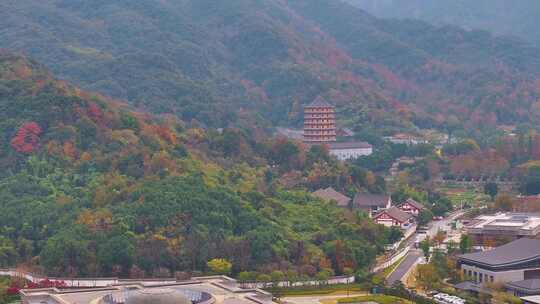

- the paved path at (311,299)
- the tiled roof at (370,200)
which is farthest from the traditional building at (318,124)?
the paved path at (311,299)

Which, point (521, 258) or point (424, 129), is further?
point (424, 129)

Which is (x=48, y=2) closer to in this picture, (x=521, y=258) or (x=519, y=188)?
(x=519, y=188)

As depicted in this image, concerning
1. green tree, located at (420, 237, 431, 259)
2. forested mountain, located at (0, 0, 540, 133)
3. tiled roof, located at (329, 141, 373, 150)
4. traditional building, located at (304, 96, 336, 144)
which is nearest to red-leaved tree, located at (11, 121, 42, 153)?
Answer: green tree, located at (420, 237, 431, 259)

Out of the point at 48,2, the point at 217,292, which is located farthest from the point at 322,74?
the point at 217,292

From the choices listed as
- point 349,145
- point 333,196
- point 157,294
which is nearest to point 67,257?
point 157,294

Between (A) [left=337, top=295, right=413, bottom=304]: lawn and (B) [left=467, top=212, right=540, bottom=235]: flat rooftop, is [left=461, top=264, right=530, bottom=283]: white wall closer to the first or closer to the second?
(A) [left=337, top=295, right=413, bottom=304]: lawn

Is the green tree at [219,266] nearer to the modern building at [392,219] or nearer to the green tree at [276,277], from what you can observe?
the green tree at [276,277]
